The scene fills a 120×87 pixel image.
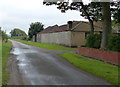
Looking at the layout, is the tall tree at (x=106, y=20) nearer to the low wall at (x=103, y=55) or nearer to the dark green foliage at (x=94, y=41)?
the low wall at (x=103, y=55)

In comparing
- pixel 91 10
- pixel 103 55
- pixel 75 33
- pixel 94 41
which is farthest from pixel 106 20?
pixel 75 33

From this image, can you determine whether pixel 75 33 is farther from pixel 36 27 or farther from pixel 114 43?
pixel 36 27

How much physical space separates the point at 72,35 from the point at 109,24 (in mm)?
17273

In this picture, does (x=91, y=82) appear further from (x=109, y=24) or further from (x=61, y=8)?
(x=61, y=8)

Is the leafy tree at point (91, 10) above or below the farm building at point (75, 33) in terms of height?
above

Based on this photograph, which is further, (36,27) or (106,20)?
(36,27)

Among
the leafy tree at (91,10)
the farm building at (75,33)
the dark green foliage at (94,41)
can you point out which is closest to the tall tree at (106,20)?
the leafy tree at (91,10)

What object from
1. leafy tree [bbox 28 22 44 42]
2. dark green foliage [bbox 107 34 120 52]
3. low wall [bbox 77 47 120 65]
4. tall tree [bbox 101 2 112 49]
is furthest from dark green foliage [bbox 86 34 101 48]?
leafy tree [bbox 28 22 44 42]

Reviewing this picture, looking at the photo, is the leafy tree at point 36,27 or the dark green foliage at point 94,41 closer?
the dark green foliage at point 94,41

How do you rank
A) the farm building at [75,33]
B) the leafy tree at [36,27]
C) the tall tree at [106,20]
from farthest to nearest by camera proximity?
the leafy tree at [36,27]
the farm building at [75,33]
the tall tree at [106,20]

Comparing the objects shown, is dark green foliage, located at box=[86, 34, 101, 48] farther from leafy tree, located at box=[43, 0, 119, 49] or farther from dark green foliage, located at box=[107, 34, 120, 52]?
dark green foliage, located at box=[107, 34, 120, 52]

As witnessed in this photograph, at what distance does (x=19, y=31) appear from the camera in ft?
535

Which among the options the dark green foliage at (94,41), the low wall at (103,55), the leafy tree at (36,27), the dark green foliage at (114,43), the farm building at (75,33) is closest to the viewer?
the low wall at (103,55)

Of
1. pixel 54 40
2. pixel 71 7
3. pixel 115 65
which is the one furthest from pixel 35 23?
pixel 115 65
